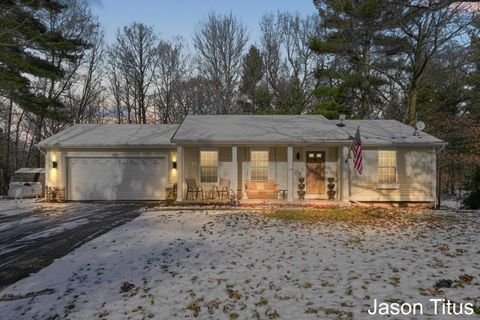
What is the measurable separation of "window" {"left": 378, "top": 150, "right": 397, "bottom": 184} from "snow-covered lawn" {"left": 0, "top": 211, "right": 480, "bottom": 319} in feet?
18.9

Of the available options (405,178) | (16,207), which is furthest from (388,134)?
(16,207)

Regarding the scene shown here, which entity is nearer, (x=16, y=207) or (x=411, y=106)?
(x=16, y=207)

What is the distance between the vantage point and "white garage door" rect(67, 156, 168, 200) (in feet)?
53.4

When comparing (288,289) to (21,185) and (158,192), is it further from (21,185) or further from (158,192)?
(21,185)

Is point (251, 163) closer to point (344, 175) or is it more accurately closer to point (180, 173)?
point (180, 173)

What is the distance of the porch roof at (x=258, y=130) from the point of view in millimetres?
13922

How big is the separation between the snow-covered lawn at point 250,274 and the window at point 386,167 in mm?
5754

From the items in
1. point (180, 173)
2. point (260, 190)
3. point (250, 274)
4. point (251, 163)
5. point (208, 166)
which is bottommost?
point (250, 274)

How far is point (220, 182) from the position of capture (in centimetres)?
1498

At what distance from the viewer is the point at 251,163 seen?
15070 mm

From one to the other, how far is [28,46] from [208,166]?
26.4 feet

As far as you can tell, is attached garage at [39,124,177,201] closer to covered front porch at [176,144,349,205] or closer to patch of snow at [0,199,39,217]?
patch of snow at [0,199,39,217]

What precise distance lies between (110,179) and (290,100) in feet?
55.7

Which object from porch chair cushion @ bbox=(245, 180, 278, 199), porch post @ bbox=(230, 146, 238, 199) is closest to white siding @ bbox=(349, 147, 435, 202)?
porch chair cushion @ bbox=(245, 180, 278, 199)
